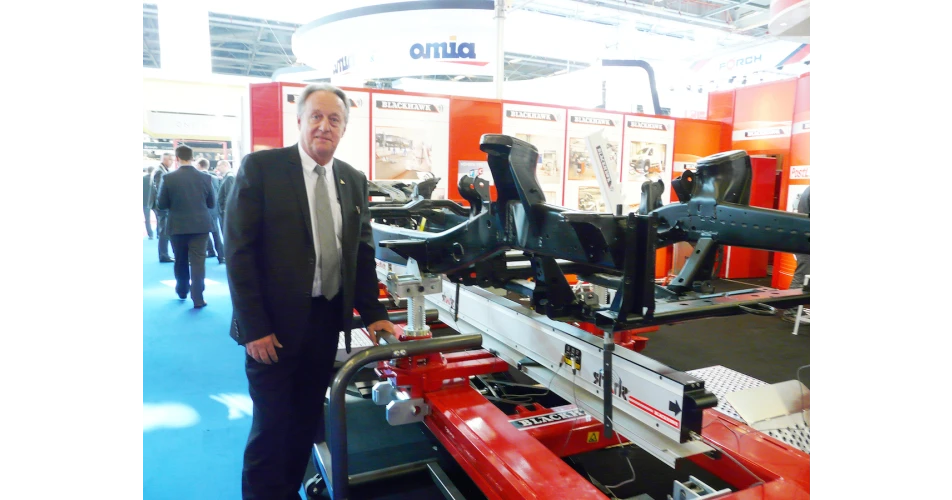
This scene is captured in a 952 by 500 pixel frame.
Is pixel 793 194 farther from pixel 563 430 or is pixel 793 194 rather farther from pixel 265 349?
pixel 265 349

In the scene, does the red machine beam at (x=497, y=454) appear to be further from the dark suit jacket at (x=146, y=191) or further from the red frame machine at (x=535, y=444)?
the dark suit jacket at (x=146, y=191)

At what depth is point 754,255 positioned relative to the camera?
392 inches

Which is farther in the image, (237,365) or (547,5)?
(547,5)

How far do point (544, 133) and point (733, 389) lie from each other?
16.1 ft

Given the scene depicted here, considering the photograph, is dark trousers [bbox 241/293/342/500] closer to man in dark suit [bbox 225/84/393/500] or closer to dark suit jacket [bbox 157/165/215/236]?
man in dark suit [bbox 225/84/393/500]

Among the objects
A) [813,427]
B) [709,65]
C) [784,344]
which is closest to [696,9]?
[709,65]

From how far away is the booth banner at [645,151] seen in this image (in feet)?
28.8

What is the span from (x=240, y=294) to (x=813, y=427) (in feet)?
6.36

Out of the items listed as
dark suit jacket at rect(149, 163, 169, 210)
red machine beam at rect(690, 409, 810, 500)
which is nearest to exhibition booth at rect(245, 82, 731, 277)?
red machine beam at rect(690, 409, 810, 500)

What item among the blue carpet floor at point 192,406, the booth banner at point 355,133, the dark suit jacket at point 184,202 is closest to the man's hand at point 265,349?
the blue carpet floor at point 192,406

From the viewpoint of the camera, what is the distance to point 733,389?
404 cm

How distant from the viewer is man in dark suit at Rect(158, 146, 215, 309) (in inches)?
260

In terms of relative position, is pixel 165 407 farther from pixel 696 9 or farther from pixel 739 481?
pixel 696 9

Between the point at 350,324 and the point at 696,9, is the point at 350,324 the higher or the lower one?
the lower one
